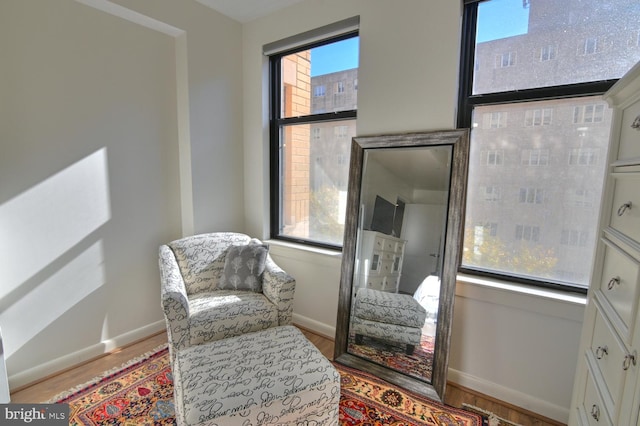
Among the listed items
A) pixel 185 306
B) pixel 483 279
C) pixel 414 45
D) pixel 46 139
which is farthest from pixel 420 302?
pixel 46 139

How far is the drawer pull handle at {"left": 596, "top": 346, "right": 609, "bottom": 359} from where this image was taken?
103 cm

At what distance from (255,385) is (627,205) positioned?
1.48 meters

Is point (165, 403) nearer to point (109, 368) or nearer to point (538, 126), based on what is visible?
point (109, 368)

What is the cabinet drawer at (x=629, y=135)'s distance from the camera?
0.95 meters

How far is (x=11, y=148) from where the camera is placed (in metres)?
1.82

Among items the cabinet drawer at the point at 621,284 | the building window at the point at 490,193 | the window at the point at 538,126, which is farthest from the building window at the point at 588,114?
the cabinet drawer at the point at 621,284

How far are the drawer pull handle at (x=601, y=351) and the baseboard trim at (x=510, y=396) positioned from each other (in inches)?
33.6

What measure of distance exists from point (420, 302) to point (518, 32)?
5.48ft

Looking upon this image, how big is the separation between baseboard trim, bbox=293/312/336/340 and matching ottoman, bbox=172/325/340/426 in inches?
37.7

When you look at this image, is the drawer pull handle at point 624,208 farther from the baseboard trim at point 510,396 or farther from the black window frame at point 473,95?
the baseboard trim at point 510,396

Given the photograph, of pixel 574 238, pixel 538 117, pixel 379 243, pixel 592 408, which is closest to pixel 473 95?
pixel 538 117

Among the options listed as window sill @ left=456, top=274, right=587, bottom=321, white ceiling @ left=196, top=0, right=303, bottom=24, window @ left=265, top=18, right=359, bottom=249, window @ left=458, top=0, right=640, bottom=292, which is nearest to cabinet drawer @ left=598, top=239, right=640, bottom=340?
window sill @ left=456, top=274, right=587, bottom=321

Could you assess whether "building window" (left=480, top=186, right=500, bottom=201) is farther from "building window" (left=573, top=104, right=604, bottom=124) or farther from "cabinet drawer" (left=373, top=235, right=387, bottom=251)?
"cabinet drawer" (left=373, top=235, right=387, bottom=251)

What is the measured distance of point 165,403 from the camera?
5.85ft
